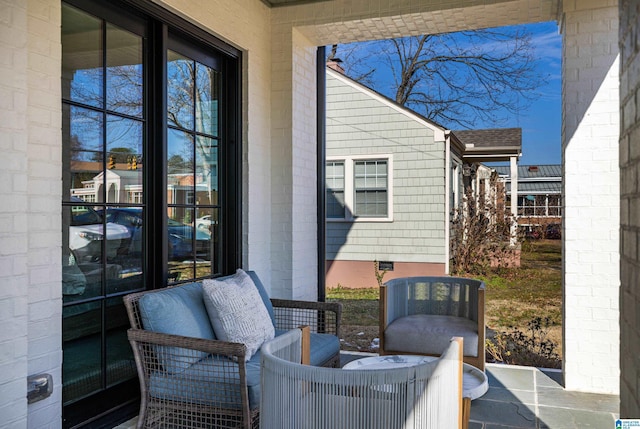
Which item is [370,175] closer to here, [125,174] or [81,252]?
[125,174]

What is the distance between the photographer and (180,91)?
3615 mm

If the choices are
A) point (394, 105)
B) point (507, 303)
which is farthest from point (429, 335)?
point (394, 105)

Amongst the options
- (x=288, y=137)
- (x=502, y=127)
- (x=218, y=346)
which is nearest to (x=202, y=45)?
(x=288, y=137)

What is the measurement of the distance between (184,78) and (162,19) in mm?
437

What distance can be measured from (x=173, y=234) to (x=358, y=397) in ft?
7.21

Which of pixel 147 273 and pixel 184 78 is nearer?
pixel 147 273

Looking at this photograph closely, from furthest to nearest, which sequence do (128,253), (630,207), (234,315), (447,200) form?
(447,200), (128,253), (234,315), (630,207)

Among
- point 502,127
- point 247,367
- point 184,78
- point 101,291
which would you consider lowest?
point 247,367

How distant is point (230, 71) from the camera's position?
4148 mm

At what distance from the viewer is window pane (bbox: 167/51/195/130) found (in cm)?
350

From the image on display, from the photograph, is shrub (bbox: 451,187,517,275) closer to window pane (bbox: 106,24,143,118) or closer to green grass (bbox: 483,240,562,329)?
green grass (bbox: 483,240,562,329)

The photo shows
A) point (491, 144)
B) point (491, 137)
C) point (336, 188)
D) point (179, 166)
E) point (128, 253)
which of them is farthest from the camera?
point (491, 137)

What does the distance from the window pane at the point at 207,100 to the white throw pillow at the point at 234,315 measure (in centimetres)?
133

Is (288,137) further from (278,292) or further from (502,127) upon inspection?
(502,127)
